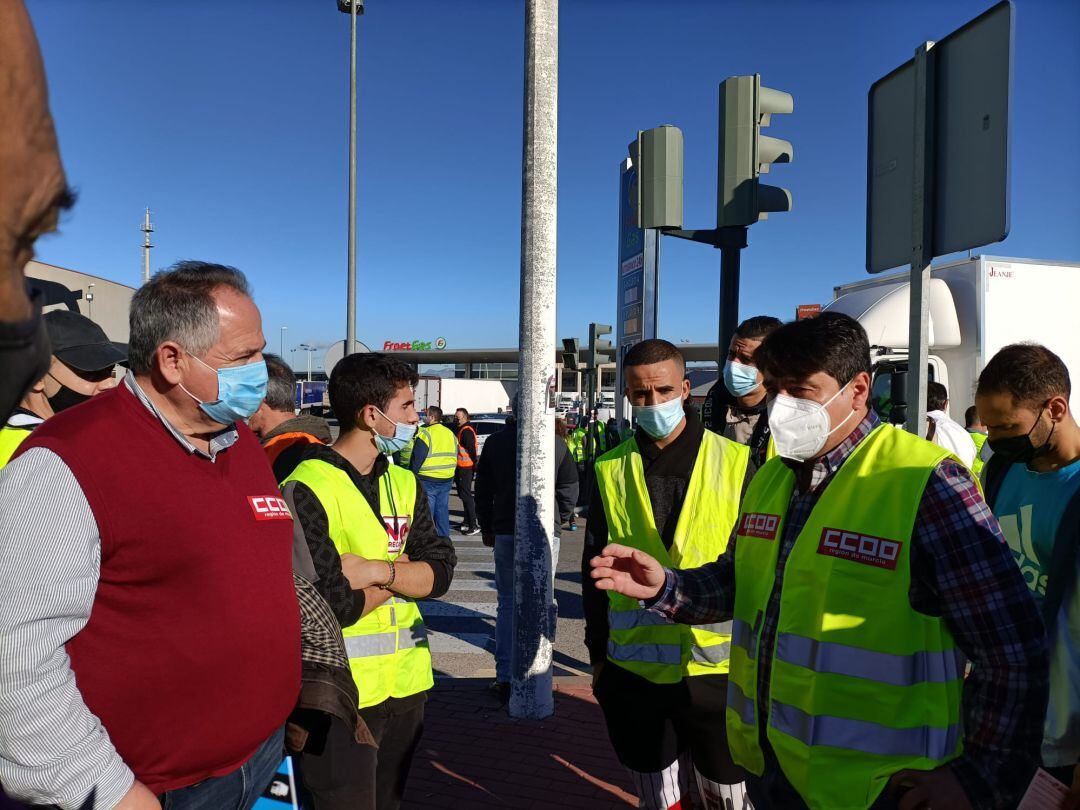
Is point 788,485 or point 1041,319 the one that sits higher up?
point 1041,319

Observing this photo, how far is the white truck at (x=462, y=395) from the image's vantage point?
35.1 meters

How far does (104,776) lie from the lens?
1.49 meters

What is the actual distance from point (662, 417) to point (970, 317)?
26.9 ft

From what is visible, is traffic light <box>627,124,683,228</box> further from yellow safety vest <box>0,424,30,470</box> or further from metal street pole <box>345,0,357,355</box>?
metal street pole <box>345,0,357,355</box>

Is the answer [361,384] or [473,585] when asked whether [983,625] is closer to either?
[361,384]

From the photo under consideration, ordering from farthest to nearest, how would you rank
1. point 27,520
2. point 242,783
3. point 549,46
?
point 549,46, point 242,783, point 27,520

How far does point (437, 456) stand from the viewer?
11.3 metres

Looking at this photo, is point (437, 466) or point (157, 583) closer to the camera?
point (157, 583)

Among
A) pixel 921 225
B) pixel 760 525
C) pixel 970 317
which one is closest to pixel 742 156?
pixel 921 225

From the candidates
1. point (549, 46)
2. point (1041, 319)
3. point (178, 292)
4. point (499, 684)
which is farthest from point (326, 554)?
point (1041, 319)

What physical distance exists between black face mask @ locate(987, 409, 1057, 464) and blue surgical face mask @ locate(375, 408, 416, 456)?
2427 mm

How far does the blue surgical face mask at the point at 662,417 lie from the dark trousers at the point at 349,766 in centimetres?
156

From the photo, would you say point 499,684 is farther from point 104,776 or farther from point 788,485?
point 104,776

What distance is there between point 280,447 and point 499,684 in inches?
117
